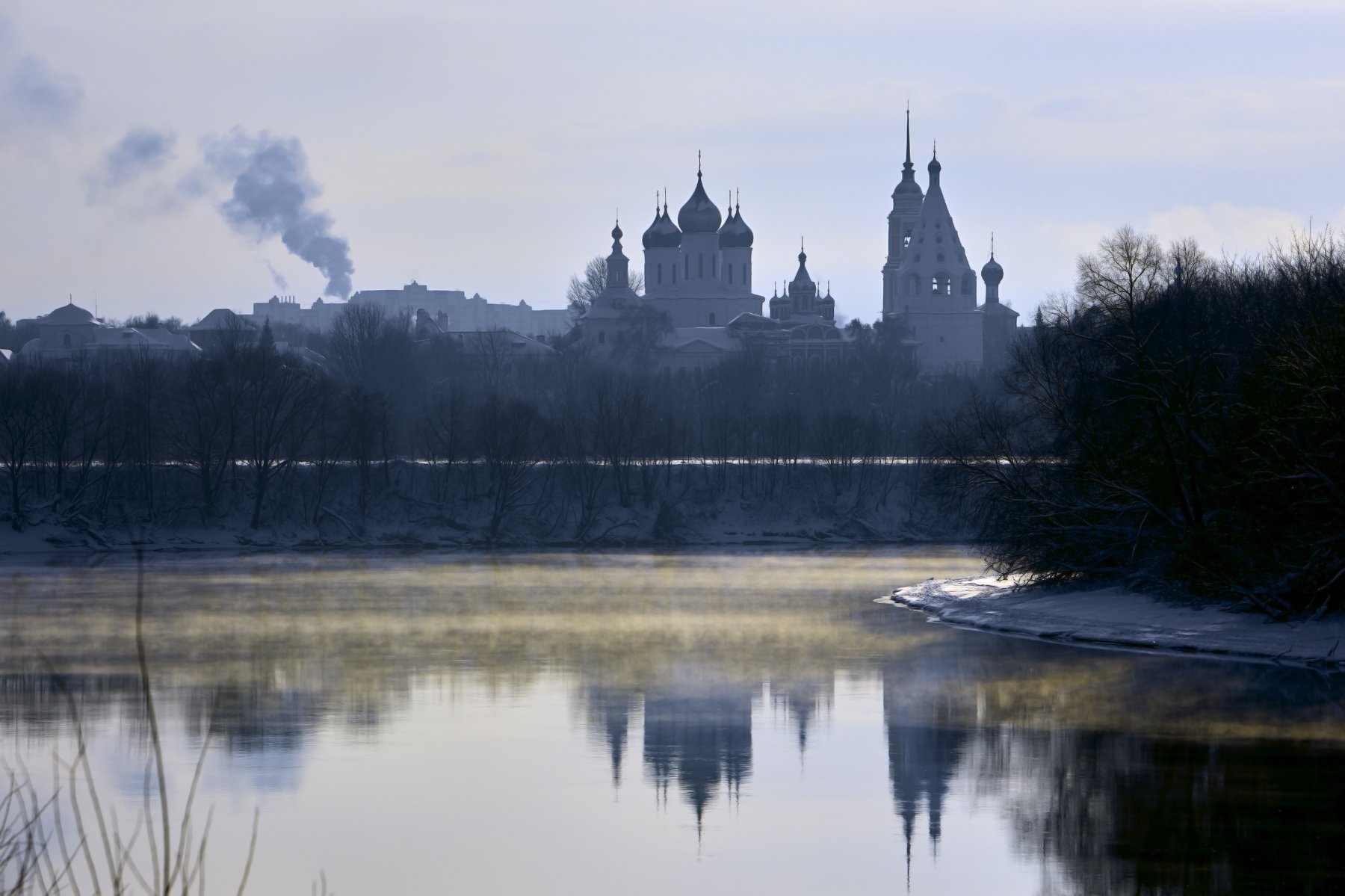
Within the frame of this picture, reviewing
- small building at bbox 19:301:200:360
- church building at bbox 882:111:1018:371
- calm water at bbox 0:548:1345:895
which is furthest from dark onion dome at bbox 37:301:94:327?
calm water at bbox 0:548:1345:895

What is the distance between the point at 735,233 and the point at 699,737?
2859 inches

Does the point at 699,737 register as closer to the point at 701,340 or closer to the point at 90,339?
the point at 701,340

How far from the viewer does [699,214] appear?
3223 inches

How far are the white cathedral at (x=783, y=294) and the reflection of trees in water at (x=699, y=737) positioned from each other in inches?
2339

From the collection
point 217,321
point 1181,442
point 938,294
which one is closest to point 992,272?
point 938,294

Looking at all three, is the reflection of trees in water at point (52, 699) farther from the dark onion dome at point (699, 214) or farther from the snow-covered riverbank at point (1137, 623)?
the dark onion dome at point (699, 214)

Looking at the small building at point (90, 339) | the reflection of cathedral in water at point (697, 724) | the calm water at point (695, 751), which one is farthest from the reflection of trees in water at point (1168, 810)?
the small building at point (90, 339)

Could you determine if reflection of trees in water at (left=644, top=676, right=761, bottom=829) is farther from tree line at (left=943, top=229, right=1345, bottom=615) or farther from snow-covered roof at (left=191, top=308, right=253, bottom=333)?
snow-covered roof at (left=191, top=308, right=253, bottom=333)

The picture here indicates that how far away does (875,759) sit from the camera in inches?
482

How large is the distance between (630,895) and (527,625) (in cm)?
1265

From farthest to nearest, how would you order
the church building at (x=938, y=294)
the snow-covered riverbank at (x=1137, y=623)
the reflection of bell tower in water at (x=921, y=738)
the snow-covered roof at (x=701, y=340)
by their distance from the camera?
the church building at (x=938, y=294) → the snow-covered roof at (x=701, y=340) → the snow-covered riverbank at (x=1137, y=623) → the reflection of bell tower in water at (x=921, y=738)

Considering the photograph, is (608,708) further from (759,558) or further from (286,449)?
(286,449)

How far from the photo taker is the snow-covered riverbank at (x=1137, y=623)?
A: 16.9 metres

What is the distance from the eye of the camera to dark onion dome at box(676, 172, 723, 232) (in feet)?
268
